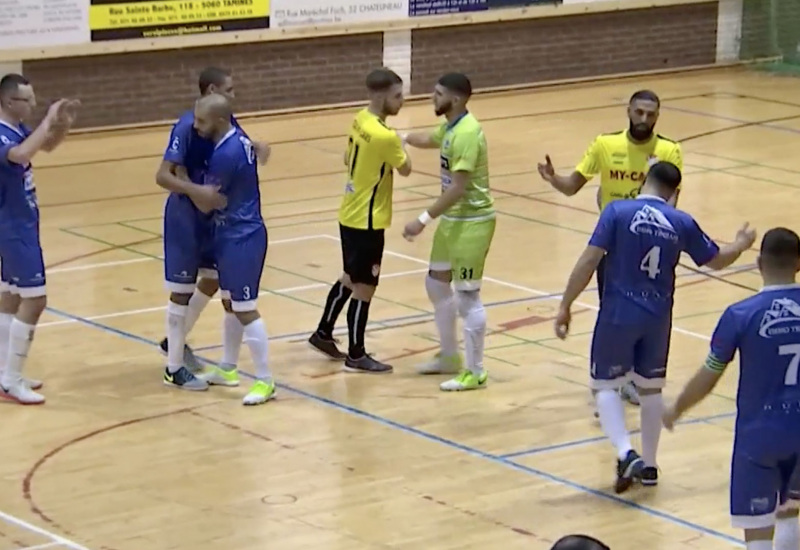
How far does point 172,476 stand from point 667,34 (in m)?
16.8

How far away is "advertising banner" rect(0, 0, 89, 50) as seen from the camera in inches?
755

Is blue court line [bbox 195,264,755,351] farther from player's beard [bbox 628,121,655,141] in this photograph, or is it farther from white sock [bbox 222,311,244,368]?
player's beard [bbox 628,121,655,141]

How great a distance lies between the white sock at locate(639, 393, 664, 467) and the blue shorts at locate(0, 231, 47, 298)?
3771mm

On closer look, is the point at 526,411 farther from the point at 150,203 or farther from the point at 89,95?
the point at 89,95

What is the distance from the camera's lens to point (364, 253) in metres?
11.3

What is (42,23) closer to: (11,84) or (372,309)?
(372,309)

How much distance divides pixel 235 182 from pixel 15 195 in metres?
1.33

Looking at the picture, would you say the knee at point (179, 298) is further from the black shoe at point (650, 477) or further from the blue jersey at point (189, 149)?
the black shoe at point (650, 477)

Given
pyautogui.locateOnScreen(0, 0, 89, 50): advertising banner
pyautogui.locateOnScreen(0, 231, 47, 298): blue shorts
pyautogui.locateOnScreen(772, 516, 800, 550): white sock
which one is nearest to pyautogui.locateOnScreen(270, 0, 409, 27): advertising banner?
pyautogui.locateOnScreen(0, 0, 89, 50): advertising banner

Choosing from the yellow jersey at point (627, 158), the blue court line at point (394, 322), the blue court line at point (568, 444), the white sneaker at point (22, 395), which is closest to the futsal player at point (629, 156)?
the yellow jersey at point (627, 158)

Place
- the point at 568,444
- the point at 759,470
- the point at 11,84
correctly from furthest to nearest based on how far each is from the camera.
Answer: the point at 11,84 → the point at 568,444 → the point at 759,470

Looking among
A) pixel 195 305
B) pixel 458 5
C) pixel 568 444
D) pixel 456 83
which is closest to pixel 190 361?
pixel 195 305

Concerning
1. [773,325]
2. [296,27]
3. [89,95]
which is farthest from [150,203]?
[773,325]

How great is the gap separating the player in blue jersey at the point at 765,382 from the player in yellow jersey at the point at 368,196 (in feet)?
13.8
